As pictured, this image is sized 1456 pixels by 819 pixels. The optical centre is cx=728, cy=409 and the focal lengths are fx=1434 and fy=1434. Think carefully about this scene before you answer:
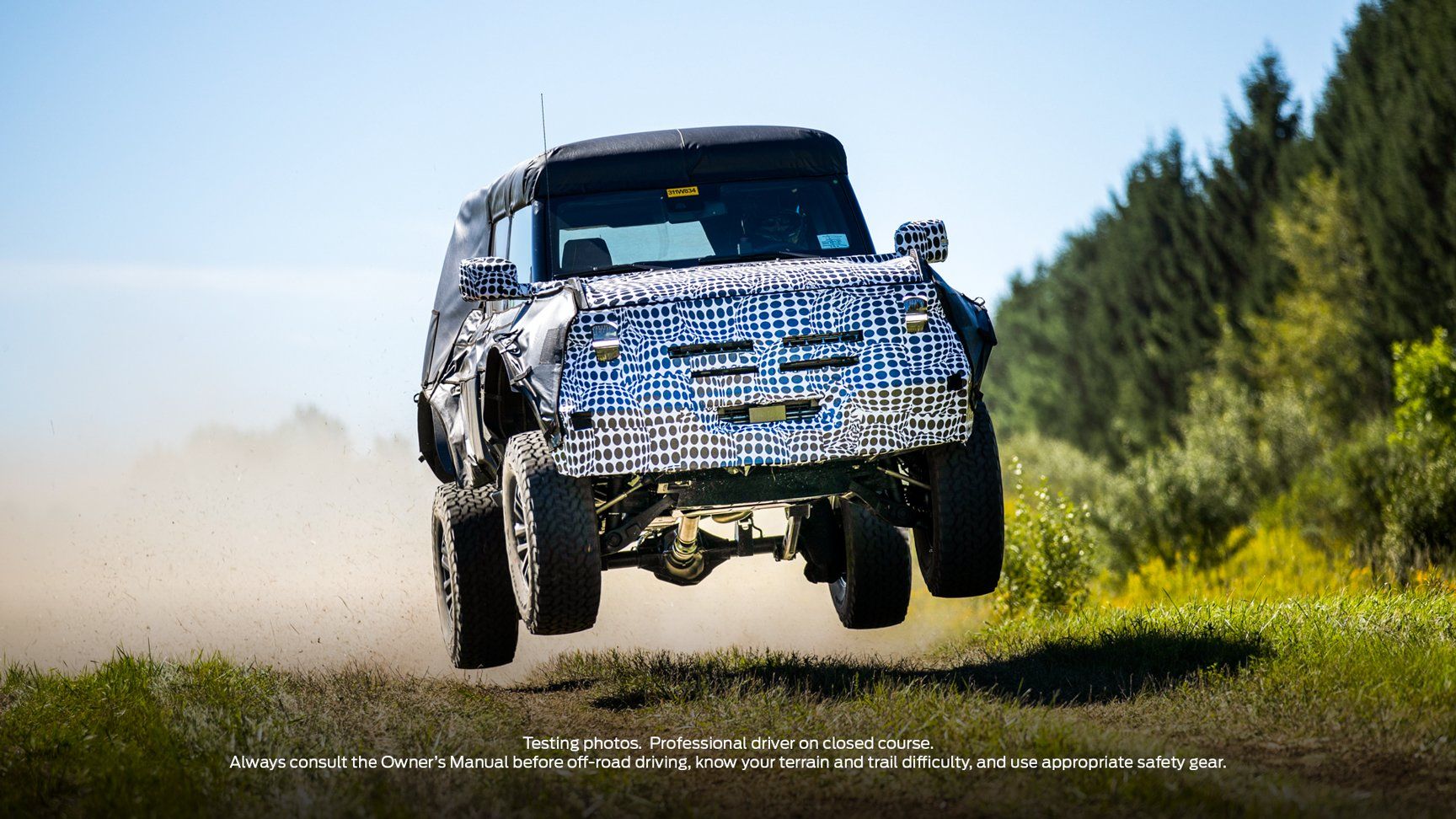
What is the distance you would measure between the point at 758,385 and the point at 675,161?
226 centimetres

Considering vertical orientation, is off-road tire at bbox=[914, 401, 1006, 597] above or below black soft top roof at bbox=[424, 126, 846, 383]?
below

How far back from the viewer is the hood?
6648 mm

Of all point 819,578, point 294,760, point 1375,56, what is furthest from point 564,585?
point 1375,56

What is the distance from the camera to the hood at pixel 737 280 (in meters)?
6.65

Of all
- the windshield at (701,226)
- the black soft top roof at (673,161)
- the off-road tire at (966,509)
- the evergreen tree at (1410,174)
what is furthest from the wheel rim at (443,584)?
the evergreen tree at (1410,174)

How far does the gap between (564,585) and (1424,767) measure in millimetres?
3663

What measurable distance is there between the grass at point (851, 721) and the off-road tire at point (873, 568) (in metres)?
0.40

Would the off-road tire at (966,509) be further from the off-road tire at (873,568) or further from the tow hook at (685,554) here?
the off-road tire at (873,568)

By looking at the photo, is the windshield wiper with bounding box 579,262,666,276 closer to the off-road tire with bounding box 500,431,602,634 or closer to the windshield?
the windshield

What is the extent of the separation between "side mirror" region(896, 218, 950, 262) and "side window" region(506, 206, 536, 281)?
79.0 inches

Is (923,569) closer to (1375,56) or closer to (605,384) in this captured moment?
(605,384)

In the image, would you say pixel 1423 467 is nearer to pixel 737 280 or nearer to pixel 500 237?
pixel 500 237

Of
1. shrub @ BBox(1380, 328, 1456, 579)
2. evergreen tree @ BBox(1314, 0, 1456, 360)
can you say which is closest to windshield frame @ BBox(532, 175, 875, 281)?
shrub @ BBox(1380, 328, 1456, 579)

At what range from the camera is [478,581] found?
8.19 metres
